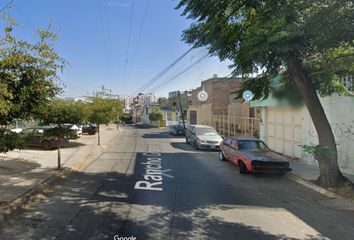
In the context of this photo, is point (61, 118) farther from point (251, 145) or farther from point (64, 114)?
point (251, 145)

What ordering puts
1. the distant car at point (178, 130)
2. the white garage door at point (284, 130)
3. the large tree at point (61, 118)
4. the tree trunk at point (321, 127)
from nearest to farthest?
the tree trunk at point (321, 127), the large tree at point (61, 118), the white garage door at point (284, 130), the distant car at point (178, 130)

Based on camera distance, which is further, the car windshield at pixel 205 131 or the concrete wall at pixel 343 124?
the car windshield at pixel 205 131

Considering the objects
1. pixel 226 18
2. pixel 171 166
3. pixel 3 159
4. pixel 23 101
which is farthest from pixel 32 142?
pixel 226 18

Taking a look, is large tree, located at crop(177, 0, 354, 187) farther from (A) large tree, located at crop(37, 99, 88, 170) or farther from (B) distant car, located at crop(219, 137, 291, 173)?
(A) large tree, located at crop(37, 99, 88, 170)

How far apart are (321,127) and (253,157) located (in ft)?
9.18

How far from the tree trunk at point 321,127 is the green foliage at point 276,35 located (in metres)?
0.38

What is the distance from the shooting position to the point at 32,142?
21391 millimetres

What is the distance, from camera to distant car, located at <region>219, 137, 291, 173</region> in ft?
42.1

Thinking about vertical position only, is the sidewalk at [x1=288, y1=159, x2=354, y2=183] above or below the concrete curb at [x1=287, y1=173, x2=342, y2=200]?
above

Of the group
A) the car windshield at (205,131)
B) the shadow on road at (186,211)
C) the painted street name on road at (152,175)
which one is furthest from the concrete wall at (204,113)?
the shadow on road at (186,211)

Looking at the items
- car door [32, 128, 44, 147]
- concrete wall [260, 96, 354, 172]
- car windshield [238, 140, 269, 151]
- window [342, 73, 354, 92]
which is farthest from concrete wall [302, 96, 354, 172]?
car door [32, 128, 44, 147]

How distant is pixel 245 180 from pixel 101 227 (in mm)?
6954

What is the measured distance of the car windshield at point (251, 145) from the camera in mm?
14883

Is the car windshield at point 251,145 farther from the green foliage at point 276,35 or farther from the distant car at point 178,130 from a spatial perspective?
the distant car at point 178,130
